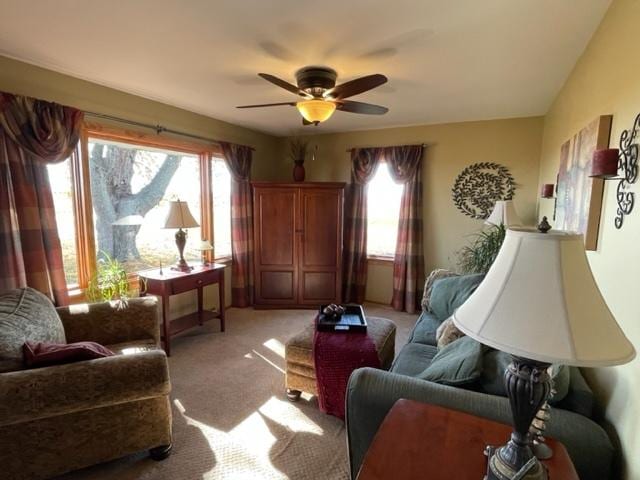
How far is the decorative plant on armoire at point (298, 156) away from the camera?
178 inches

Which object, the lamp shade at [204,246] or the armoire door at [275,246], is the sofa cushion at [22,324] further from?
the armoire door at [275,246]

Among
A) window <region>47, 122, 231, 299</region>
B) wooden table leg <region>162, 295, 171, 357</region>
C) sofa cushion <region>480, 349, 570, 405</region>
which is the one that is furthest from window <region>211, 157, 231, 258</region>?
sofa cushion <region>480, 349, 570, 405</region>

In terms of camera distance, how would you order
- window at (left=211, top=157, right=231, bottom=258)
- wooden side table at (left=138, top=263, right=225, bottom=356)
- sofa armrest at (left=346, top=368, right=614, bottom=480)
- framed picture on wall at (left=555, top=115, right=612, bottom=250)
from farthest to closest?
1. window at (left=211, top=157, right=231, bottom=258)
2. wooden side table at (left=138, top=263, right=225, bottom=356)
3. framed picture on wall at (left=555, top=115, right=612, bottom=250)
4. sofa armrest at (left=346, top=368, right=614, bottom=480)

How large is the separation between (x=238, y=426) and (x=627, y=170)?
7.93 ft

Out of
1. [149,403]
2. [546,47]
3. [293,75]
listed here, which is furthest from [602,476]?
[293,75]

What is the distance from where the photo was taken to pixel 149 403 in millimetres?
1800

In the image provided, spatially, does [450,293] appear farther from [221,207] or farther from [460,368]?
[221,207]

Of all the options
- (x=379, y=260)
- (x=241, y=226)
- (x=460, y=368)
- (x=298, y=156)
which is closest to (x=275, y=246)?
(x=241, y=226)

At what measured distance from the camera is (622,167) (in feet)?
4.26

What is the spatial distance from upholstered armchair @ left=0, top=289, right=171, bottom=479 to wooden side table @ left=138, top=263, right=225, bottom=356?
3.52 feet

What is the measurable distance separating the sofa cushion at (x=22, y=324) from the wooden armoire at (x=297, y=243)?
2.49m

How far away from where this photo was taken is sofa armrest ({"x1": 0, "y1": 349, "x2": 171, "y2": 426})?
147cm

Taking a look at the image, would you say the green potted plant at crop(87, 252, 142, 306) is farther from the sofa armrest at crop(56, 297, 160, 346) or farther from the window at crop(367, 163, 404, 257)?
the window at crop(367, 163, 404, 257)

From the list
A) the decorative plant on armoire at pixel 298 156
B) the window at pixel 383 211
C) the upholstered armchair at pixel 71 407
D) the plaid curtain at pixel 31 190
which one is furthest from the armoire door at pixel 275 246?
the upholstered armchair at pixel 71 407
